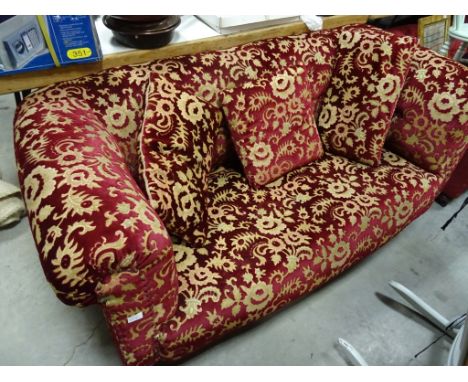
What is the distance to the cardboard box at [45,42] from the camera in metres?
1.12

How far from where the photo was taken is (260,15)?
58.7 inches

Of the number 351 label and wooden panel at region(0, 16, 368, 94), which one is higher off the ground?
the number 351 label

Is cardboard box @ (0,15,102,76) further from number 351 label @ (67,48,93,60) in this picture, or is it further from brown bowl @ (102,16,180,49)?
brown bowl @ (102,16,180,49)

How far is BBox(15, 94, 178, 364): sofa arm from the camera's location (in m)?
0.79

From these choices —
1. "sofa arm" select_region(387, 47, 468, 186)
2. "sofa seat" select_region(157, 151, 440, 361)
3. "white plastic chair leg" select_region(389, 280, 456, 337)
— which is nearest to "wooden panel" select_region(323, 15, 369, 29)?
"sofa arm" select_region(387, 47, 468, 186)

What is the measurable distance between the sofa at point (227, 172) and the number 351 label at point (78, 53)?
3.1 inches

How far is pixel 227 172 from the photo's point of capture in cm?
146

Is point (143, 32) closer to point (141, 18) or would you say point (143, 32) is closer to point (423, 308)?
point (141, 18)

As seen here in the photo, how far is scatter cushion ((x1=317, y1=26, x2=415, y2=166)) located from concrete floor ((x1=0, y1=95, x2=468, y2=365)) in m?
0.47

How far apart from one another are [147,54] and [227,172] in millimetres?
498
